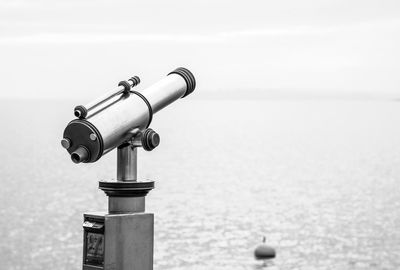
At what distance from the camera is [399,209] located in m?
88.2

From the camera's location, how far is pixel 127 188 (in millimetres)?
4473

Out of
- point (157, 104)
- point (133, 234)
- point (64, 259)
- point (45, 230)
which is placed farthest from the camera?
point (45, 230)

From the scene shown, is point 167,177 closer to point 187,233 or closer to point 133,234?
point 187,233

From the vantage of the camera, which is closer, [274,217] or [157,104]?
[157,104]

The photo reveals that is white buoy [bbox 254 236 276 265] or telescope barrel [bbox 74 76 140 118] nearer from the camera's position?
telescope barrel [bbox 74 76 140 118]

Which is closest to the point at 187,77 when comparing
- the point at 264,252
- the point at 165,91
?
the point at 165,91

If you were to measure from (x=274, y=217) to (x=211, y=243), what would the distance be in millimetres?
17975

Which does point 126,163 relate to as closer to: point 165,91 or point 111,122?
point 111,122

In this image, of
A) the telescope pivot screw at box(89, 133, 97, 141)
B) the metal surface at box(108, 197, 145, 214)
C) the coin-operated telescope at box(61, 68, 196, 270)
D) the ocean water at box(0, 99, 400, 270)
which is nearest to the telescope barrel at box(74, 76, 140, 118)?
the coin-operated telescope at box(61, 68, 196, 270)

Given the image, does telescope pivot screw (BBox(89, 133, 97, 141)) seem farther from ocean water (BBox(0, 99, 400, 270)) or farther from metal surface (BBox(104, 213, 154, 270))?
ocean water (BBox(0, 99, 400, 270))

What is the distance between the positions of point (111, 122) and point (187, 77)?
806 mm

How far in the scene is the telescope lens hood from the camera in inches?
201

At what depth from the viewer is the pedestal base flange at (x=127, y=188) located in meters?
4.46

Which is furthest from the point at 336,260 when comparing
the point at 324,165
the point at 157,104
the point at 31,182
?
the point at 324,165
